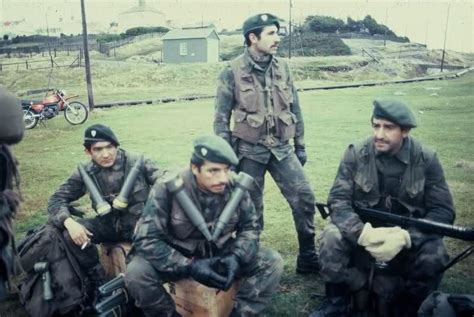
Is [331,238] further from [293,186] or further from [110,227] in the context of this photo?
[110,227]

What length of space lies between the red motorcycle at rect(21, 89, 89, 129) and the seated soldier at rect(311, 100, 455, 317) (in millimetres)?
14308

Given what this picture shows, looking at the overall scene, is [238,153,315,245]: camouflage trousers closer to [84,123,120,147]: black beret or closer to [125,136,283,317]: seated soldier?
[125,136,283,317]: seated soldier

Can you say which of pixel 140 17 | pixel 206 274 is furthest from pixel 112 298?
pixel 140 17

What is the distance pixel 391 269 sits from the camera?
155 inches

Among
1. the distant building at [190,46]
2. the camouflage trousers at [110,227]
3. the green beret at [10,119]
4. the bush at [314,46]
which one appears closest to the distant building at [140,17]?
the bush at [314,46]

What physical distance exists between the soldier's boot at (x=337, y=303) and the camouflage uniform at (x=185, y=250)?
0.51 m

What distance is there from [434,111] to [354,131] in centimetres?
585

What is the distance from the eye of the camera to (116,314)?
3.84 metres

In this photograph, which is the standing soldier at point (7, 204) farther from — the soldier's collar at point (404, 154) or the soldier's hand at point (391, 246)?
the soldier's collar at point (404, 154)

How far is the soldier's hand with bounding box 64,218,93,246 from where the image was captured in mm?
4203

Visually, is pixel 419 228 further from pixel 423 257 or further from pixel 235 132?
pixel 235 132

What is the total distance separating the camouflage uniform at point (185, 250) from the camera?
3623 mm

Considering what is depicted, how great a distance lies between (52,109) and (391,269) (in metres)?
15.4

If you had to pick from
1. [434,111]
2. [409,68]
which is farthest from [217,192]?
[409,68]
